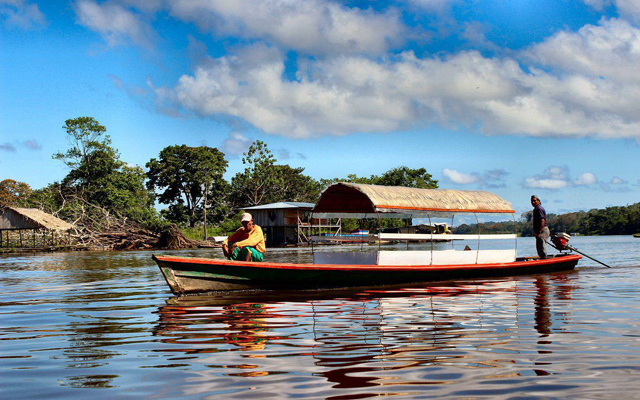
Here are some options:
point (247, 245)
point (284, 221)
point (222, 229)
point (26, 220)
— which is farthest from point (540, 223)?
point (222, 229)

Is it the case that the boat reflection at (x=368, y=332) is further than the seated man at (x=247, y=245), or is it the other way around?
the seated man at (x=247, y=245)

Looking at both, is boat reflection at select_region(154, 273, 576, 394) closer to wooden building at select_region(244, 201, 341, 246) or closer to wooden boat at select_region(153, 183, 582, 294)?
wooden boat at select_region(153, 183, 582, 294)

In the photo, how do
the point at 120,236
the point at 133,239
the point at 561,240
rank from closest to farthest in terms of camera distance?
the point at 561,240 → the point at 120,236 → the point at 133,239

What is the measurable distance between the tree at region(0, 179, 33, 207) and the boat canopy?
50408 millimetres

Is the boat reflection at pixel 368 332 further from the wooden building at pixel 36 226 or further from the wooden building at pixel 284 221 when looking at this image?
the wooden building at pixel 284 221

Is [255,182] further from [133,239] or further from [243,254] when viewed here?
[243,254]

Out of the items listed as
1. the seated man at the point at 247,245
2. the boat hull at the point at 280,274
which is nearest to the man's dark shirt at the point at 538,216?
the boat hull at the point at 280,274

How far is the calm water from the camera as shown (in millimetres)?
4160

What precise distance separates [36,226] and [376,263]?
31118mm

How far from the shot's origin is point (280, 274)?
34.2 feet

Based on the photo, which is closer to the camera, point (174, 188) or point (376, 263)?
point (376, 263)

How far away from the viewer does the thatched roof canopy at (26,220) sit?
118ft

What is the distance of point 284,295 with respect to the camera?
34.1ft

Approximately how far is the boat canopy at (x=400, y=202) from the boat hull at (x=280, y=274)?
1.32 metres
